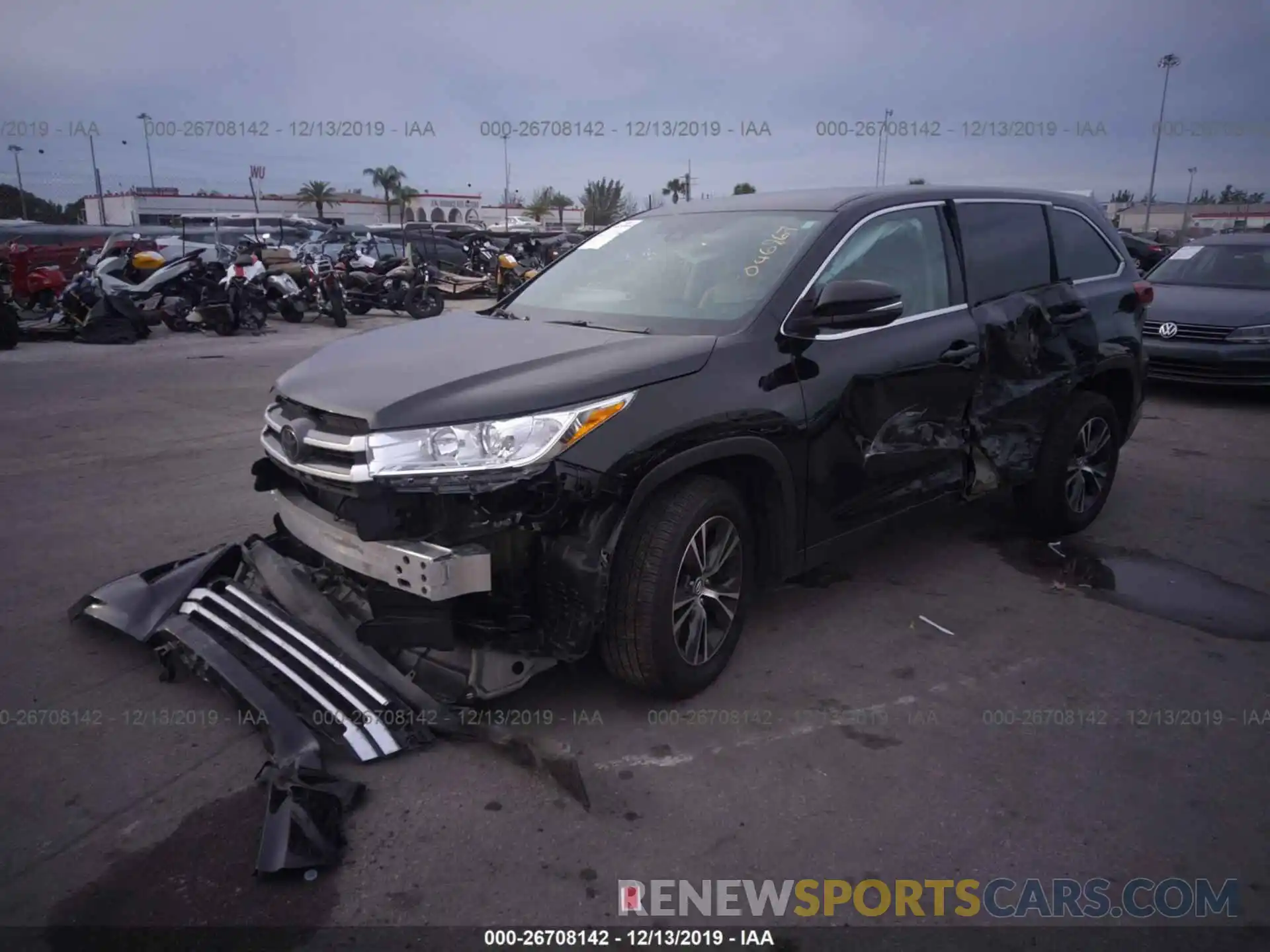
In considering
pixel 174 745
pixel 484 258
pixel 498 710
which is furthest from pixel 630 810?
pixel 484 258

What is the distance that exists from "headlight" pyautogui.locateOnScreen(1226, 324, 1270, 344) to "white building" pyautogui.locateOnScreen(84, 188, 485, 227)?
3200cm

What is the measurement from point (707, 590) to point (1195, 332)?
8.09 metres

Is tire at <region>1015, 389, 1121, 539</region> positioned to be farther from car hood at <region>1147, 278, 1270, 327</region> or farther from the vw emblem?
car hood at <region>1147, 278, 1270, 327</region>

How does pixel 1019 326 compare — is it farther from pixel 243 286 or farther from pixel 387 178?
pixel 387 178

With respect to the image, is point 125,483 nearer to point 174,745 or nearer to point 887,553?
point 174,745

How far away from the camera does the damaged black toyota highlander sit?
2.90 meters

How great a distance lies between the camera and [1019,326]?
4.54 meters

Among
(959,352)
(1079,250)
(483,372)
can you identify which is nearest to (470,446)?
(483,372)

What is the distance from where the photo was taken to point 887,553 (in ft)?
16.4

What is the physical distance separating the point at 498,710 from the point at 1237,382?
8.71m

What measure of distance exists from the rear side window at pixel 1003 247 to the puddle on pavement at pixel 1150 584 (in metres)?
1.48

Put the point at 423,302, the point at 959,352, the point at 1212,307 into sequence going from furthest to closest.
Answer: the point at 423,302 → the point at 1212,307 → the point at 959,352

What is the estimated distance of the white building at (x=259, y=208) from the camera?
44688 mm

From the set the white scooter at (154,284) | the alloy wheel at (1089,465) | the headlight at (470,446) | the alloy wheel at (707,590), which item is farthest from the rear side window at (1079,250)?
the white scooter at (154,284)
